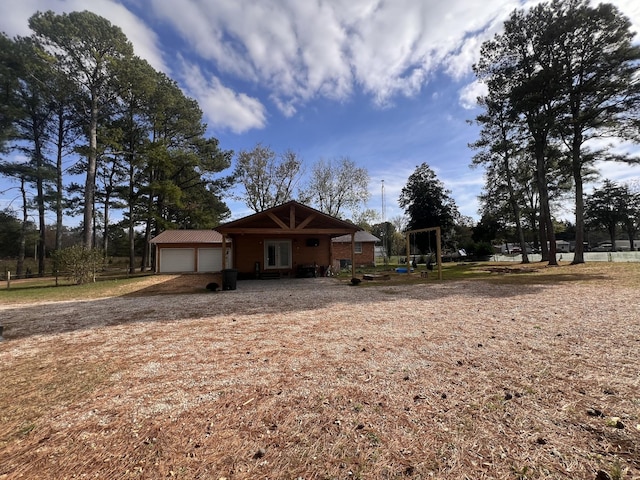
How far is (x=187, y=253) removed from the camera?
1980 cm

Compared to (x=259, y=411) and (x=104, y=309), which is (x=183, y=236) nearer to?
(x=104, y=309)

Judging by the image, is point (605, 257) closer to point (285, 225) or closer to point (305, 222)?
point (305, 222)

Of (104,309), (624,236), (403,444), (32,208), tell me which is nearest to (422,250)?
(104,309)

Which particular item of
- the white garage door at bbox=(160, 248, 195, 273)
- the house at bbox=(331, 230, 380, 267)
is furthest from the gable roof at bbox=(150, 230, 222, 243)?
the house at bbox=(331, 230, 380, 267)

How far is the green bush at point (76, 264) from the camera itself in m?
14.4

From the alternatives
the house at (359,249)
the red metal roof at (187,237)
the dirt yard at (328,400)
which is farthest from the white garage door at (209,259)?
the dirt yard at (328,400)

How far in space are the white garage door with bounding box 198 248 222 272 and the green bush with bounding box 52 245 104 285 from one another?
6063 mm

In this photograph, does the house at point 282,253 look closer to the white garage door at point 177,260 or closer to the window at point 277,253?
the window at point 277,253

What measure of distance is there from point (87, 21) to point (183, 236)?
13.7 metres

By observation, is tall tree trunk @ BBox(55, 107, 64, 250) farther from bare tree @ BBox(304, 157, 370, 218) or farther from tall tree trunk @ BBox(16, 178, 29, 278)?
bare tree @ BBox(304, 157, 370, 218)

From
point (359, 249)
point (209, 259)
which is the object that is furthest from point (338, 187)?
point (209, 259)

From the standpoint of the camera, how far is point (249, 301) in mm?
8375

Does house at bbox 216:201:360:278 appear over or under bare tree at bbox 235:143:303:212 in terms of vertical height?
under

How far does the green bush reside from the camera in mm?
14359
